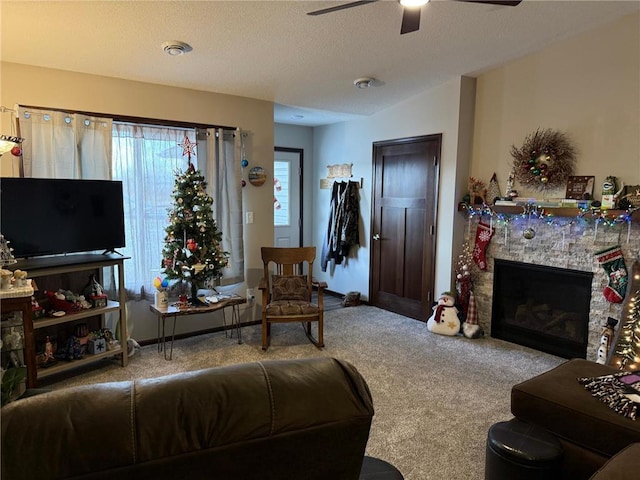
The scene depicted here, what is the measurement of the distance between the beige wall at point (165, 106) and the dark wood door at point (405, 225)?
1.44 m

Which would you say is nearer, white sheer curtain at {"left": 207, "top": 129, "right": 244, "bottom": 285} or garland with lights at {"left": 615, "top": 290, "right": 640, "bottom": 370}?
garland with lights at {"left": 615, "top": 290, "right": 640, "bottom": 370}

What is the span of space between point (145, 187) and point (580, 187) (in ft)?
12.5

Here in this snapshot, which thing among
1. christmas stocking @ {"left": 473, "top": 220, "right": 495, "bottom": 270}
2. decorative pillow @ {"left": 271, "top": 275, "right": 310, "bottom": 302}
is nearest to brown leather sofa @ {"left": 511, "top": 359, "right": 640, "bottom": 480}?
christmas stocking @ {"left": 473, "top": 220, "right": 495, "bottom": 270}

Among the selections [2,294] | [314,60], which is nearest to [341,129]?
[314,60]

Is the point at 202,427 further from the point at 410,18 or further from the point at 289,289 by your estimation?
the point at 289,289

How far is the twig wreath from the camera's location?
369 cm

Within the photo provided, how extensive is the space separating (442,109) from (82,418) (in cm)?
436

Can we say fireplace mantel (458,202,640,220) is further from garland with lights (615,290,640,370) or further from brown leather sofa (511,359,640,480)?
brown leather sofa (511,359,640,480)

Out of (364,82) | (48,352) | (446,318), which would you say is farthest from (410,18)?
(48,352)

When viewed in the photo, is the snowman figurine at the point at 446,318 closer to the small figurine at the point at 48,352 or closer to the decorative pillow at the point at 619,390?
the decorative pillow at the point at 619,390

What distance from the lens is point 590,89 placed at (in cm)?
353

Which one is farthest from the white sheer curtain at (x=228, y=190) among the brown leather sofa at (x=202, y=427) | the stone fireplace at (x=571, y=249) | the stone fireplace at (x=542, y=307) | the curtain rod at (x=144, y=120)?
the brown leather sofa at (x=202, y=427)

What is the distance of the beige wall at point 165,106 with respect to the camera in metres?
3.25

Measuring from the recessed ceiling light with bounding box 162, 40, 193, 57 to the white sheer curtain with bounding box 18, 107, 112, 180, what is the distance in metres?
0.88
